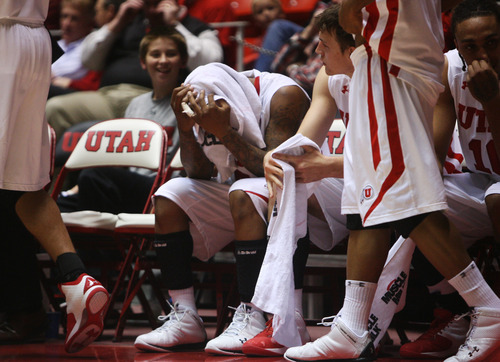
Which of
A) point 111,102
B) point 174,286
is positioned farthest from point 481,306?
point 111,102

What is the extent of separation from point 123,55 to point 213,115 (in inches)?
114

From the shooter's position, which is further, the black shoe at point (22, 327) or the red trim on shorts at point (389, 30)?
the black shoe at point (22, 327)

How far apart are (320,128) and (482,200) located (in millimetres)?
752

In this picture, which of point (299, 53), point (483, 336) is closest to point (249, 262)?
point (483, 336)

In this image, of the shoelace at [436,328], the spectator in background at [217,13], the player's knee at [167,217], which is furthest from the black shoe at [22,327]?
the spectator in background at [217,13]

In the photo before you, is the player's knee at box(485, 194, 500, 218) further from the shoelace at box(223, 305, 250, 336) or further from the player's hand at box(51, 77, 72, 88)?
the player's hand at box(51, 77, 72, 88)

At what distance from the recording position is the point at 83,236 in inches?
165

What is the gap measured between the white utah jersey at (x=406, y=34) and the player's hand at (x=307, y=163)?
62 cm

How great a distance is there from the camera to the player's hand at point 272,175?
3.00 meters

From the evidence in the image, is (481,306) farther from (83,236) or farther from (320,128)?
(83,236)

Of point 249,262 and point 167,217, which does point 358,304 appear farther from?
point 167,217

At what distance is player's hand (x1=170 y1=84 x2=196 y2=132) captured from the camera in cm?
343

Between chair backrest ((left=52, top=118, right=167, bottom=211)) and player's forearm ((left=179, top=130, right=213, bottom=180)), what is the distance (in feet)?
1.91

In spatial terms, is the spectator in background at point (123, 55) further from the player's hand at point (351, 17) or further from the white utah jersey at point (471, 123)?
the player's hand at point (351, 17)
